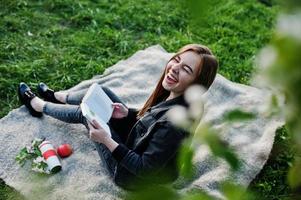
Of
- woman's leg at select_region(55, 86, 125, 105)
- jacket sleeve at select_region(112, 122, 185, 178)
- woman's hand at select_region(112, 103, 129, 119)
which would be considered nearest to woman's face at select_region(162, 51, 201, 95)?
jacket sleeve at select_region(112, 122, 185, 178)

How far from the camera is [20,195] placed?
2578mm

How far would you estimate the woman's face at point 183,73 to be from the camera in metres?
2.52

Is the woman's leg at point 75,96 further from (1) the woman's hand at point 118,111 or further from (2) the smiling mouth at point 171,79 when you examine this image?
(2) the smiling mouth at point 171,79

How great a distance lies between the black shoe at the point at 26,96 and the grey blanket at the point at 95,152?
4 centimetres

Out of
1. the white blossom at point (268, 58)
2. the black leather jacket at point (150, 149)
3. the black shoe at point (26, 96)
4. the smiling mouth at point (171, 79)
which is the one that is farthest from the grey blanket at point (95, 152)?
the white blossom at point (268, 58)

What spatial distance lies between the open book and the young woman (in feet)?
0.28

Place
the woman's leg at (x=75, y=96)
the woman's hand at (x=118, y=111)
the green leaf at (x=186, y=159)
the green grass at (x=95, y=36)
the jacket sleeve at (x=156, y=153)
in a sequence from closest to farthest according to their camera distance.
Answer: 1. the green leaf at (x=186, y=159)
2. the jacket sleeve at (x=156, y=153)
3. the woman's hand at (x=118, y=111)
4. the woman's leg at (x=75, y=96)
5. the green grass at (x=95, y=36)

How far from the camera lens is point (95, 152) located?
2.86m

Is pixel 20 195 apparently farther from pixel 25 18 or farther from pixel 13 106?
pixel 25 18

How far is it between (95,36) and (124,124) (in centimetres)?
133

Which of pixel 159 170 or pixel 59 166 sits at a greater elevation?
pixel 159 170

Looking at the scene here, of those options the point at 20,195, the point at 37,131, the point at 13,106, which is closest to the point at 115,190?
the point at 20,195

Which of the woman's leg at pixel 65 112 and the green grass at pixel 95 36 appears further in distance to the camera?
the green grass at pixel 95 36

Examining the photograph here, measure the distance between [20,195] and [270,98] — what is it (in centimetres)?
224
